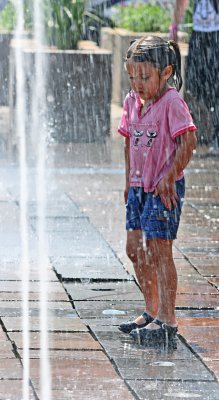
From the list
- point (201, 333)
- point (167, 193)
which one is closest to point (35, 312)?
point (201, 333)

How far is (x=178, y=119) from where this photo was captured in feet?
19.1

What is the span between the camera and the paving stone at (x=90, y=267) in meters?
7.18

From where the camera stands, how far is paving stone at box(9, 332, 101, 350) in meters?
5.70

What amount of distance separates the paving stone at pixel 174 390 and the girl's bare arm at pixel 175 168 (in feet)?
3.18

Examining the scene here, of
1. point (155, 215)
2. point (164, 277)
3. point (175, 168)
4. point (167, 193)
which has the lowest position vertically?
point (164, 277)

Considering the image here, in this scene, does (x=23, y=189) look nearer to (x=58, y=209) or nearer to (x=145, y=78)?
(x=58, y=209)

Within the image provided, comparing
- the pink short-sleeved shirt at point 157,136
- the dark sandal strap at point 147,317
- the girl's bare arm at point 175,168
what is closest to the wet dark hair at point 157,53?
the pink short-sleeved shirt at point 157,136

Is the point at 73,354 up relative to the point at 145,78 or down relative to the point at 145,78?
down

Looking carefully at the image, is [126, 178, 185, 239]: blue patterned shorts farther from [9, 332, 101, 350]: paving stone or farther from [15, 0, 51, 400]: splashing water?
[15, 0, 51, 400]: splashing water

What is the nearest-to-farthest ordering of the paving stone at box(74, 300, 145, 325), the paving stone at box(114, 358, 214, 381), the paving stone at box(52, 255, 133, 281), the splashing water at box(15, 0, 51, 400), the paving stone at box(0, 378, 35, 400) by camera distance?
1. the paving stone at box(0, 378, 35, 400)
2. the paving stone at box(114, 358, 214, 381)
3. the splashing water at box(15, 0, 51, 400)
4. the paving stone at box(74, 300, 145, 325)
5. the paving stone at box(52, 255, 133, 281)

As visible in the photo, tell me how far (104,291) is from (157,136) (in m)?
1.32

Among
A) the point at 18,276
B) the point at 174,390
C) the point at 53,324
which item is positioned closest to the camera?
the point at 174,390

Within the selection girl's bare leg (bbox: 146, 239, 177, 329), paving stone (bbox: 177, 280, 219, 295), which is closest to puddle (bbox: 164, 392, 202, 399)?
girl's bare leg (bbox: 146, 239, 177, 329)

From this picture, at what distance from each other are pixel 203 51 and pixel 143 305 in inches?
242
